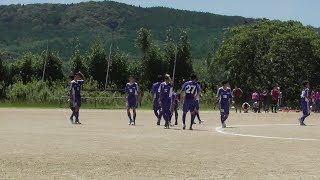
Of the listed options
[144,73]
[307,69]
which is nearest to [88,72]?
[144,73]

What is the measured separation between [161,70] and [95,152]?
71.3 metres

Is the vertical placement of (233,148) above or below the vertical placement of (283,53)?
below

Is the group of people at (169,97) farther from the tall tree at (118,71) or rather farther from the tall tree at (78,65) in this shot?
the tall tree at (118,71)

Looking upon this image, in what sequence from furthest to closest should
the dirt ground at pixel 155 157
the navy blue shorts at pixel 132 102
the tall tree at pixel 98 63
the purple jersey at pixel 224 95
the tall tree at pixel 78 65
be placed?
the tall tree at pixel 78 65 < the tall tree at pixel 98 63 < the navy blue shorts at pixel 132 102 < the purple jersey at pixel 224 95 < the dirt ground at pixel 155 157

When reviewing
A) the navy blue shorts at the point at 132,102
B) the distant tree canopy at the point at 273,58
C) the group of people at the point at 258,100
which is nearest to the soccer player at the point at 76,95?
the navy blue shorts at the point at 132,102

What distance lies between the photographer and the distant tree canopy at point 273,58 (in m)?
67.9

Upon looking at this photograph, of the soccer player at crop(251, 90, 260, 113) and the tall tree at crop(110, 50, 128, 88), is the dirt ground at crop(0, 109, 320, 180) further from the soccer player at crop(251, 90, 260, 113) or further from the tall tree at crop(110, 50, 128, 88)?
the tall tree at crop(110, 50, 128, 88)

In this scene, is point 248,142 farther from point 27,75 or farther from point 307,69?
point 27,75

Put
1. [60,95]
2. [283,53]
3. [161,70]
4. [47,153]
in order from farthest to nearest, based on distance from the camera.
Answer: [161,70], [283,53], [60,95], [47,153]

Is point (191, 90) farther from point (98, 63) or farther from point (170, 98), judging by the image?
point (98, 63)

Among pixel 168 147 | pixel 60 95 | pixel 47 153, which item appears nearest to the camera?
pixel 47 153

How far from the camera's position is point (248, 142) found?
17.3 m

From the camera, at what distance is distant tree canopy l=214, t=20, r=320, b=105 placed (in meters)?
67.9

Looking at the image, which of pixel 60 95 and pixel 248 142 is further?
pixel 60 95
